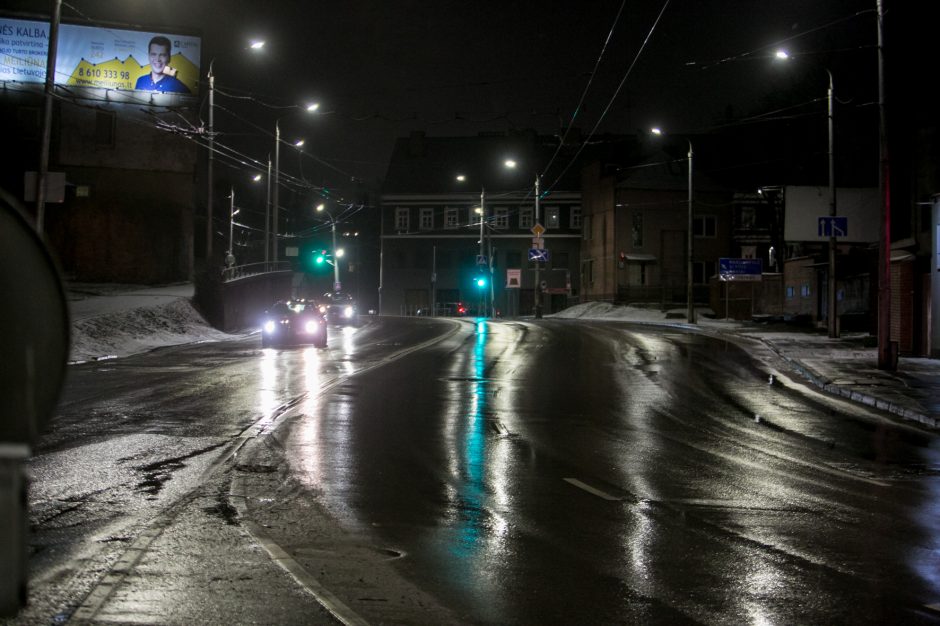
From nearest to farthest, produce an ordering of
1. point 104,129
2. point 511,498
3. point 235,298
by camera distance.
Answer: point 511,498 → point 235,298 → point 104,129

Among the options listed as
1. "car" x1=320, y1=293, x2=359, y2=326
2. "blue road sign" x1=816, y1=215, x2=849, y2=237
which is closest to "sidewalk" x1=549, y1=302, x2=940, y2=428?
"blue road sign" x1=816, y1=215, x2=849, y2=237

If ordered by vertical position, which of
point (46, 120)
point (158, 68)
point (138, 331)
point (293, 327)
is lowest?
point (138, 331)

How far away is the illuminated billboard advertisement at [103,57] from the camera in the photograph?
4441 cm

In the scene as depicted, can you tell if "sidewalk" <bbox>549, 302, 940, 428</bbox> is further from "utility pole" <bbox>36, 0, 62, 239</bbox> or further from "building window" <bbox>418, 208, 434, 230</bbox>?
"building window" <bbox>418, 208, 434, 230</bbox>

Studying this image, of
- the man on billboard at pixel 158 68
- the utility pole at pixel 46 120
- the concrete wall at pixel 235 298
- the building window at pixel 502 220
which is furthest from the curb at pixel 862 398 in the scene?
the building window at pixel 502 220

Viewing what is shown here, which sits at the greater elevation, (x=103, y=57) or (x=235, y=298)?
(x=103, y=57)

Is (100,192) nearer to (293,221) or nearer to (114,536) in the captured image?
(114,536)

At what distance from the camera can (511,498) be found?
852 cm

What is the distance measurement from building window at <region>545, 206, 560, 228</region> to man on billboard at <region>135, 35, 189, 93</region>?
1700 inches

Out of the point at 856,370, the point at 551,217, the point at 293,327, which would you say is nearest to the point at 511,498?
the point at 856,370

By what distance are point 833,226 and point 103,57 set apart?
112 feet

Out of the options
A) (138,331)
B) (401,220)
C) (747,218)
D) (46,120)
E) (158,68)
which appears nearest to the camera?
(46,120)

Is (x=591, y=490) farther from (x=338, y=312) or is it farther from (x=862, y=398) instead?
(x=338, y=312)

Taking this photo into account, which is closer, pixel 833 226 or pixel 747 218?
pixel 833 226
